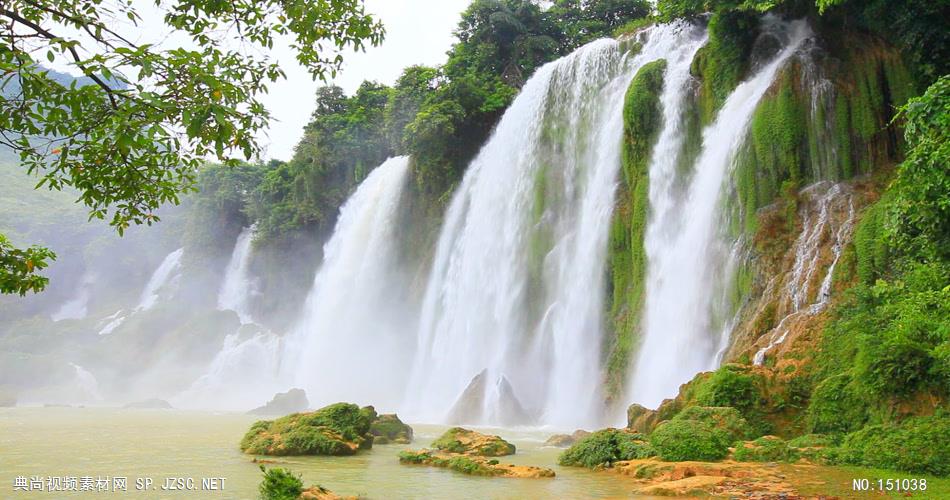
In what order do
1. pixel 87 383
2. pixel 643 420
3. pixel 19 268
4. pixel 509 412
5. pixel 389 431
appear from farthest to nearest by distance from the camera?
pixel 87 383 < pixel 509 412 < pixel 389 431 < pixel 643 420 < pixel 19 268

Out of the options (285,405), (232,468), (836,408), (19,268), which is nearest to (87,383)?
(285,405)

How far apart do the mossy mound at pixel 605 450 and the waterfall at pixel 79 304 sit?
50.3 metres

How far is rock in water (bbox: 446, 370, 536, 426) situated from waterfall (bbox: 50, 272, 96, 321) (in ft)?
137

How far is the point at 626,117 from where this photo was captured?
64.0ft

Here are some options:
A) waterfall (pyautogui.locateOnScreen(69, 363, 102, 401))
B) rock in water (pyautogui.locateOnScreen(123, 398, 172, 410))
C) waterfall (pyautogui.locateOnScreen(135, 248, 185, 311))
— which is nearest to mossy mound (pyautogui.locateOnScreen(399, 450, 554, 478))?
rock in water (pyautogui.locateOnScreen(123, 398, 172, 410))

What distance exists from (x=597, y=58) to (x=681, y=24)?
11.3 feet

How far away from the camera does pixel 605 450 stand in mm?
9578

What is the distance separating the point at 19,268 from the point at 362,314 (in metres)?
27.7

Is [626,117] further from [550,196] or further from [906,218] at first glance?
[906,218]

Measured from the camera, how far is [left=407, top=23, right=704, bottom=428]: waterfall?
1988 cm

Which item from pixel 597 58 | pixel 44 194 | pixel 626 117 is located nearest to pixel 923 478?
pixel 626 117

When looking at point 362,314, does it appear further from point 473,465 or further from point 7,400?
point 473,465

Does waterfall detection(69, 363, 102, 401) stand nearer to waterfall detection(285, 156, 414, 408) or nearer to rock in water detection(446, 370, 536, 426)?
waterfall detection(285, 156, 414, 408)

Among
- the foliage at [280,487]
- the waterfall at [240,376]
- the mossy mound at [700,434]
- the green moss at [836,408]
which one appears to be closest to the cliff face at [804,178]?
the green moss at [836,408]
